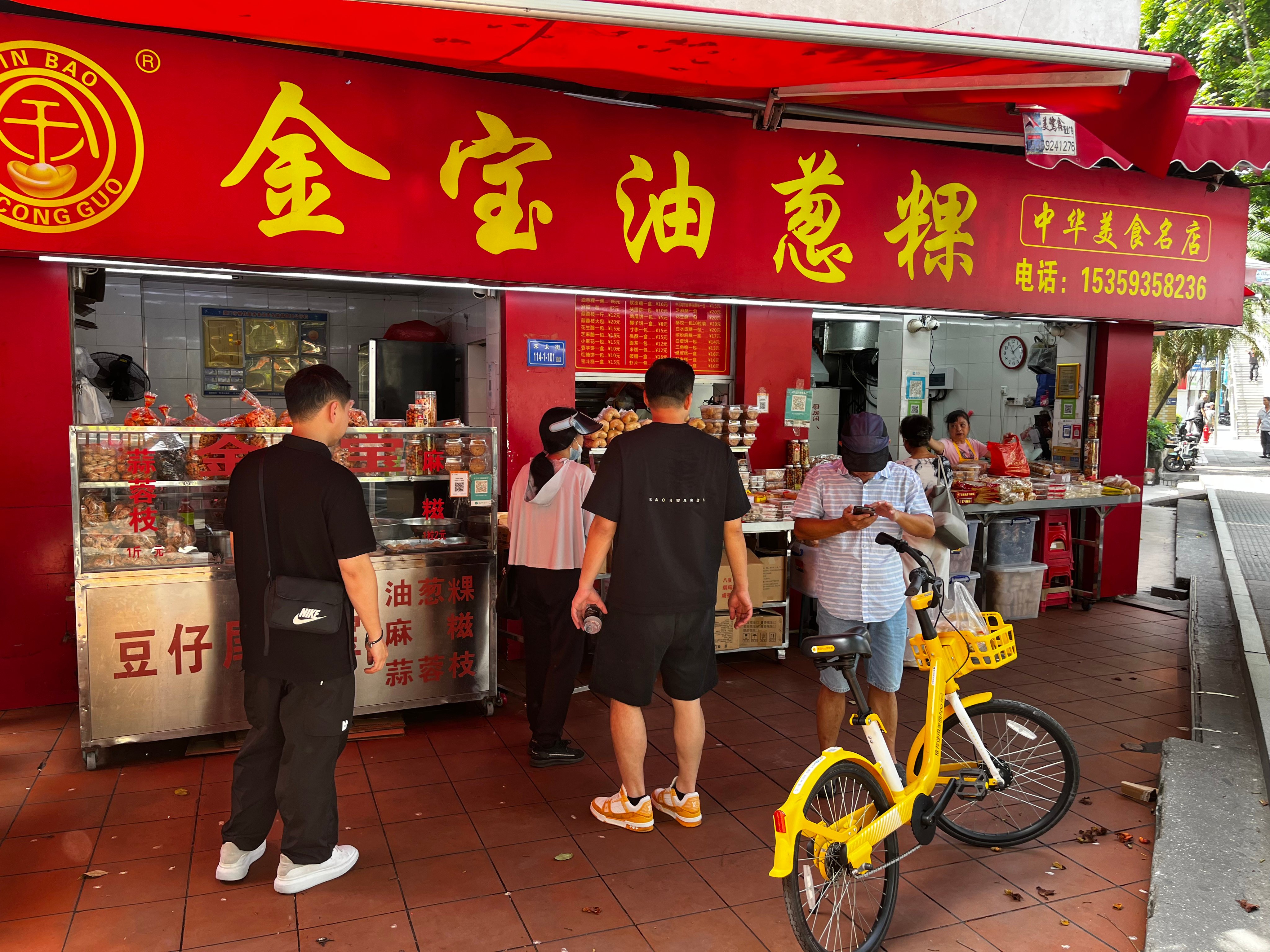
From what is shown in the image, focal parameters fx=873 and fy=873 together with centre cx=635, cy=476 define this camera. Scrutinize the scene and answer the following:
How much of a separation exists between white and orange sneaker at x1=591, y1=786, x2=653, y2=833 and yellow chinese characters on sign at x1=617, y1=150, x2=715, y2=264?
3.48 m

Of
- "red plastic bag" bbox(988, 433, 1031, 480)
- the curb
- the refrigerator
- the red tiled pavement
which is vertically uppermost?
the refrigerator

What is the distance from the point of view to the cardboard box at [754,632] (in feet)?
19.8

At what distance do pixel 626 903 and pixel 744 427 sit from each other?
3.97 m

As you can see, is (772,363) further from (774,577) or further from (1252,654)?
(1252,654)

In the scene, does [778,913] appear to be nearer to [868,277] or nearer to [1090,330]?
[868,277]

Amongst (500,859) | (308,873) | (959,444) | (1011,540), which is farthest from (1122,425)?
(308,873)

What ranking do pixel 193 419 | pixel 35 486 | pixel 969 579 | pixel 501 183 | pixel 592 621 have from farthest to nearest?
pixel 969 579
pixel 501 183
pixel 35 486
pixel 193 419
pixel 592 621

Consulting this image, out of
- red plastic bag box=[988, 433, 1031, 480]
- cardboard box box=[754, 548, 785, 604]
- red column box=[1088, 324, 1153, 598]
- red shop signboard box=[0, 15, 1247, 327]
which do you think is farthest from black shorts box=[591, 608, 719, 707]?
red column box=[1088, 324, 1153, 598]

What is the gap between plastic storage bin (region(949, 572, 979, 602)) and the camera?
6250mm

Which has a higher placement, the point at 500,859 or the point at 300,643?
the point at 300,643

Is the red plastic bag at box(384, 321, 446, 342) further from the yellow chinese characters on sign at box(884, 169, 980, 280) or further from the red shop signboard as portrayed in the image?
the yellow chinese characters on sign at box(884, 169, 980, 280)

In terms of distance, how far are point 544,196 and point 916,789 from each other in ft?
13.1

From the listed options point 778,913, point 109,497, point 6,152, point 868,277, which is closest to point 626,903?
point 778,913

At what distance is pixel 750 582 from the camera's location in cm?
619
